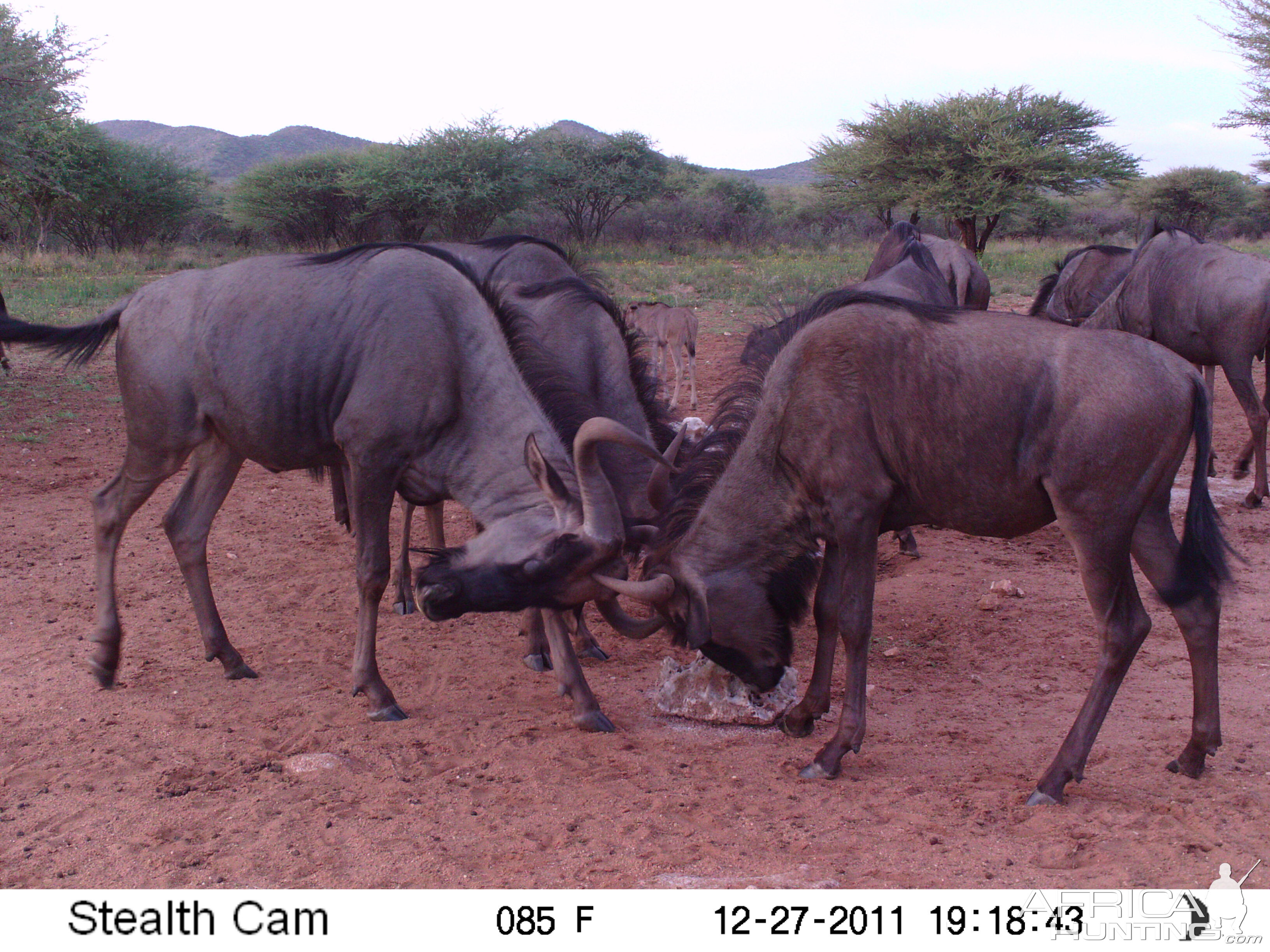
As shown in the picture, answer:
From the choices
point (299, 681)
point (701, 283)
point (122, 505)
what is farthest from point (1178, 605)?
point (701, 283)

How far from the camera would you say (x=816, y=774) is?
13.0 feet

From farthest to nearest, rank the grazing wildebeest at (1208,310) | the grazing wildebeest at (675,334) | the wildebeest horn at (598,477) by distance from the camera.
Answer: the grazing wildebeest at (675,334), the grazing wildebeest at (1208,310), the wildebeest horn at (598,477)

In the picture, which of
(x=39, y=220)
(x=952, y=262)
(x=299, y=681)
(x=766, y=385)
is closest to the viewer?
(x=766, y=385)

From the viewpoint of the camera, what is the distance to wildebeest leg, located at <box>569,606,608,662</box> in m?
5.41

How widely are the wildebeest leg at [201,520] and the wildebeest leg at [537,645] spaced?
1403mm

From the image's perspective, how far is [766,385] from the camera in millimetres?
4199

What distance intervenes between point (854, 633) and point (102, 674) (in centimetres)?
348

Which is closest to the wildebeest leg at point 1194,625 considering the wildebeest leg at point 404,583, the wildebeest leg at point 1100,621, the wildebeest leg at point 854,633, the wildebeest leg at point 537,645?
the wildebeest leg at point 1100,621

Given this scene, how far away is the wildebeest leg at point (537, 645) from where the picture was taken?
521 centimetres

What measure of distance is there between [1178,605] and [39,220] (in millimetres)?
35247

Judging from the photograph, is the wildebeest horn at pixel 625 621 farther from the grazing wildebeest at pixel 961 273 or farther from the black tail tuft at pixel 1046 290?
the black tail tuft at pixel 1046 290

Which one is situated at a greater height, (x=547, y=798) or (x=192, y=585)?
(x=192, y=585)
